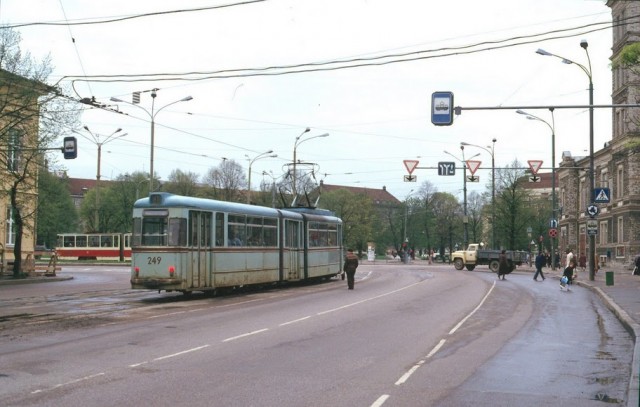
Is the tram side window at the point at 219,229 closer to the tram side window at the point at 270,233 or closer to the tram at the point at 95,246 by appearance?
the tram side window at the point at 270,233

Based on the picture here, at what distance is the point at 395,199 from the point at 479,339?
17638cm

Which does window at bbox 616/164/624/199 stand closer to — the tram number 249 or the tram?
the tram

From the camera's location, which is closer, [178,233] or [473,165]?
[178,233]

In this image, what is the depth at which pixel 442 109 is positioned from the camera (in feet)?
66.9

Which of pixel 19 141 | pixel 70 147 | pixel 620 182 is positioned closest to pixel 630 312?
pixel 70 147

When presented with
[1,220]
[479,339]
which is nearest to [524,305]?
[479,339]

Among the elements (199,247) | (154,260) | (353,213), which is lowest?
(154,260)

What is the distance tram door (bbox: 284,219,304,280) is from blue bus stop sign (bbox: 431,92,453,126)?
9.91m

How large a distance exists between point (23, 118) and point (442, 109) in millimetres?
17298

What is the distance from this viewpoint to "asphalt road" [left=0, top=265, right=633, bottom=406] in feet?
26.4

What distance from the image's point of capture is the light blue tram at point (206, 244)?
21.4 meters

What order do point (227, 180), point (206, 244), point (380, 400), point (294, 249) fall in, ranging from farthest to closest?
point (227, 180) < point (294, 249) < point (206, 244) < point (380, 400)

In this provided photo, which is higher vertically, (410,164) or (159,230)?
(410,164)

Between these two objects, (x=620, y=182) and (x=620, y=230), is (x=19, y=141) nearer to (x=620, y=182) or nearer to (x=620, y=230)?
(x=620, y=230)
